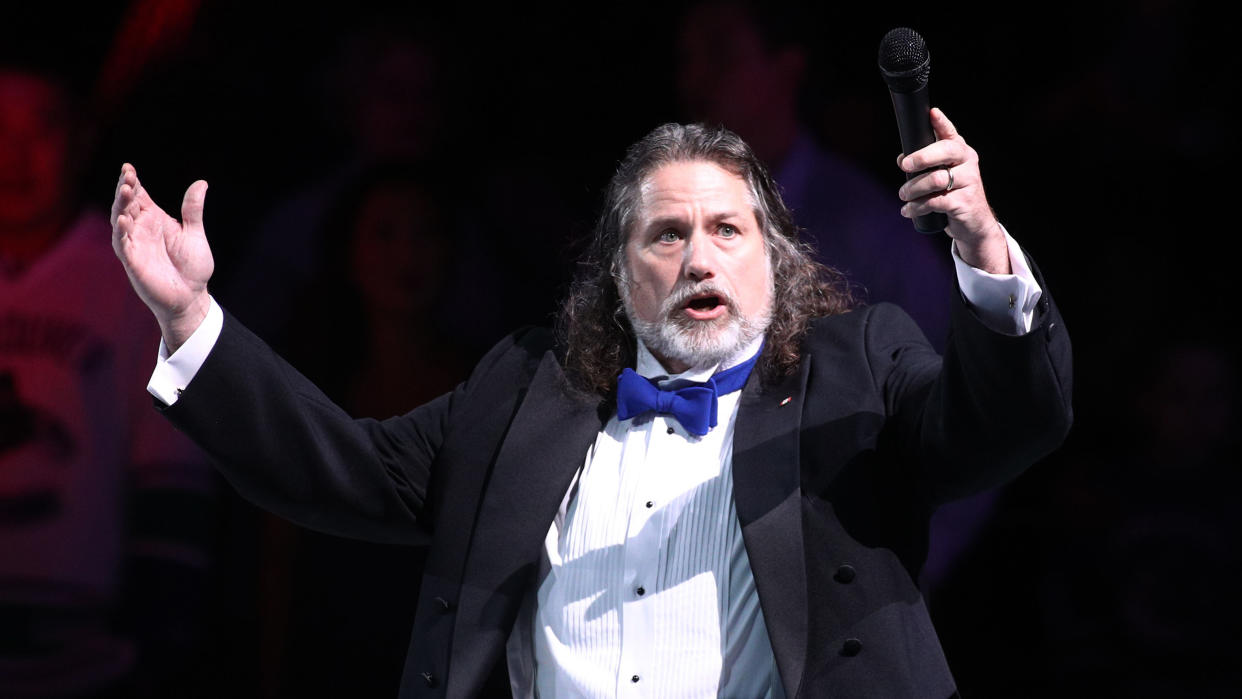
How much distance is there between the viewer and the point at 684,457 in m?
2.52

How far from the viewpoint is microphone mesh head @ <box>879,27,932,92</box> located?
1.95 metres

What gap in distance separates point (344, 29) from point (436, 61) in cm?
29

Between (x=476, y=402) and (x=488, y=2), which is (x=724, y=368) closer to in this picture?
(x=476, y=402)

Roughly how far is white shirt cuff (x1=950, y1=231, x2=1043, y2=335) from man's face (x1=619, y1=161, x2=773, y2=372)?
0.62 m

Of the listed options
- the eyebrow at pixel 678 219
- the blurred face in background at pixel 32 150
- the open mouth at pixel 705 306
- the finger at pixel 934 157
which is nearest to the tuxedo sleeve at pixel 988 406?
the finger at pixel 934 157

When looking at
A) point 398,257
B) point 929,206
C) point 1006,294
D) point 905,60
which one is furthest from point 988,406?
point 398,257

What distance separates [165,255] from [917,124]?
1249 mm

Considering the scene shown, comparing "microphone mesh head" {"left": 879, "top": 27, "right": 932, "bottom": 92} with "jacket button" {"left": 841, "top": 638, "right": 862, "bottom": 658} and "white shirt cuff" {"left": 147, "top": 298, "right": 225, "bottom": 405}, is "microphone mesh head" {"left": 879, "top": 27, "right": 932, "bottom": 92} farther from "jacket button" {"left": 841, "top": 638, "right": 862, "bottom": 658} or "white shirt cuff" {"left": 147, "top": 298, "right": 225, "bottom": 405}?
"white shirt cuff" {"left": 147, "top": 298, "right": 225, "bottom": 405}

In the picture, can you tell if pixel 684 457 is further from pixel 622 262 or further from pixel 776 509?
pixel 622 262

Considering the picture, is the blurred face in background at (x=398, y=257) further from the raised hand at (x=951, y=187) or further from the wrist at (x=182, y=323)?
→ the raised hand at (x=951, y=187)

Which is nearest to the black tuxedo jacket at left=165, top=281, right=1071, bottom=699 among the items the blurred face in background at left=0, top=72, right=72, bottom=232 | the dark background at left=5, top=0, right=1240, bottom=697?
the dark background at left=5, top=0, right=1240, bottom=697

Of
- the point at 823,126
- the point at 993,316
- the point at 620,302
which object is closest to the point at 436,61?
the point at 823,126

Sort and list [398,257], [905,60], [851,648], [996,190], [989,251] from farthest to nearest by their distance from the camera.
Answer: [398,257] < [996,190] < [851,648] < [989,251] < [905,60]

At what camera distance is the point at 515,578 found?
240 centimetres
